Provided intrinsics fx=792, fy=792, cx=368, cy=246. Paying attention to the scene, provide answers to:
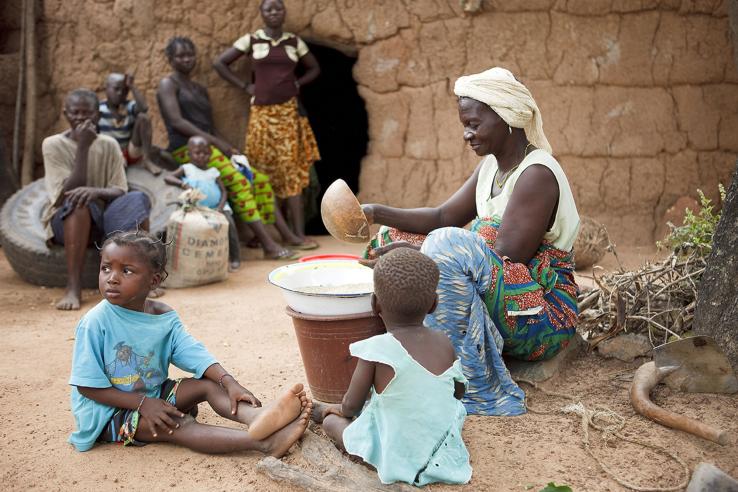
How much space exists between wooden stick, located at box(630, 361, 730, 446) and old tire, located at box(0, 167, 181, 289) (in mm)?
3502

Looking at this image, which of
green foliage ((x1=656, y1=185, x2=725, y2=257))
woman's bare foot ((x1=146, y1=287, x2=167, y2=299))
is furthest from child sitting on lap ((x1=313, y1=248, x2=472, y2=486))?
woman's bare foot ((x1=146, y1=287, x2=167, y2=299))

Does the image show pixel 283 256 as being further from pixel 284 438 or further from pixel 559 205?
pixel 284 438

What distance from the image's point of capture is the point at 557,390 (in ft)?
10.3

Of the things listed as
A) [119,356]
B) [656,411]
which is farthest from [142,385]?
[656,411]

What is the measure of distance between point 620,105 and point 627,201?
2.58 feet

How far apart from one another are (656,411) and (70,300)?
3476mm

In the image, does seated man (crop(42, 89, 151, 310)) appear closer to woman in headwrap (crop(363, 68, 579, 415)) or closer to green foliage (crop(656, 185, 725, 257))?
woman in headwrap (crop(363, 68, 579, 415))

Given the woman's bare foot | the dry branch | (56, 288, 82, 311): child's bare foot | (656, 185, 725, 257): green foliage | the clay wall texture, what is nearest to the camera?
the dry branch

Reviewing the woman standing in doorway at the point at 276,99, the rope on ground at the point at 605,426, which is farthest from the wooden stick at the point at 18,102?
the rope on ground at the point at 605,426

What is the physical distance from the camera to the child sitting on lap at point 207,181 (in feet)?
19.6

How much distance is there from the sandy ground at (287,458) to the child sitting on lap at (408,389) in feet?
0.36

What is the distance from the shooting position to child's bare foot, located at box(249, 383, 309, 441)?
2.52 meters

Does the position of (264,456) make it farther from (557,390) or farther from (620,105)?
(620,105)

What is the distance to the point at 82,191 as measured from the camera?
489cm
